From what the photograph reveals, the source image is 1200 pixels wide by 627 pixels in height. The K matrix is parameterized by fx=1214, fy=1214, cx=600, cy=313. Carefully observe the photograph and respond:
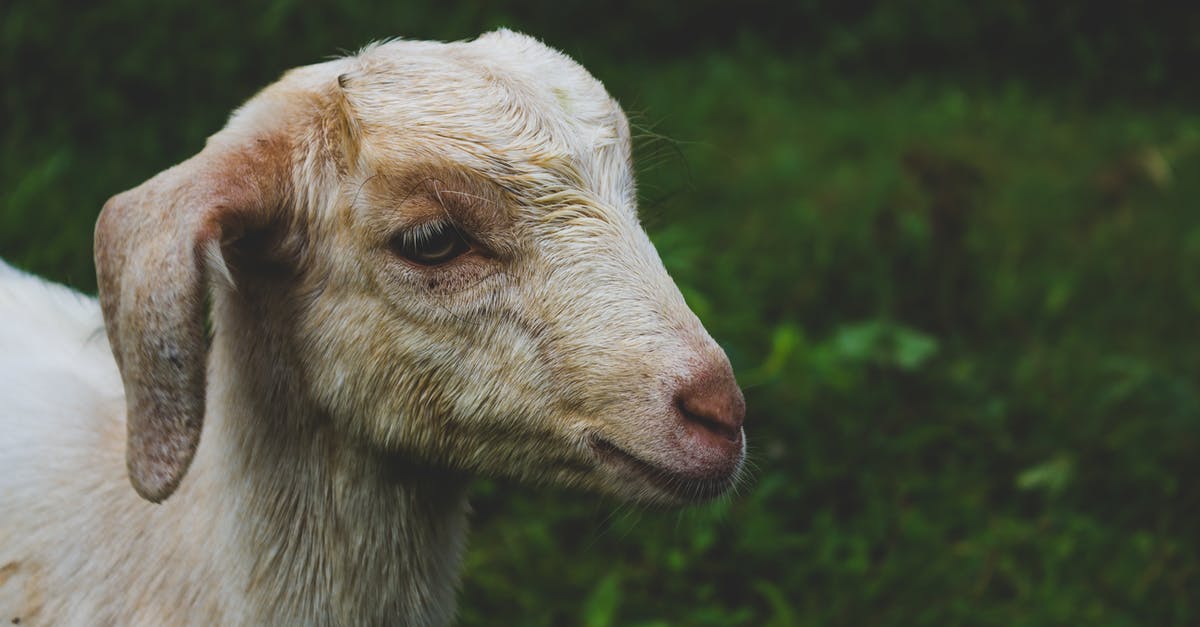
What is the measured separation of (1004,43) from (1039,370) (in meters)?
4.26

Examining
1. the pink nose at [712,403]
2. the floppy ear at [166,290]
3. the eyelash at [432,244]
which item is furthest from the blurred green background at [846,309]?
the floppy ear at [166,290]

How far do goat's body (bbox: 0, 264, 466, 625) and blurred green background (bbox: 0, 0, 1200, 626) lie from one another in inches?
18.4

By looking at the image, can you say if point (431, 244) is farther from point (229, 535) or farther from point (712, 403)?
point (229, 535)

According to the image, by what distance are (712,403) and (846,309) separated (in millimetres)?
3242

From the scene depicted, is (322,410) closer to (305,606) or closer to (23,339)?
(305,606)

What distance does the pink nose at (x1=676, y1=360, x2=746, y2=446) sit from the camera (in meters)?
2.05

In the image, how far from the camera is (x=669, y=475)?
6.91 feet

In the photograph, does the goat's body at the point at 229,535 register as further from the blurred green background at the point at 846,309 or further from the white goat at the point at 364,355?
the blurred green background at the point at 846,309

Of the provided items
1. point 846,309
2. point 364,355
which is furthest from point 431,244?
point 846,309

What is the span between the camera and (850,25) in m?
8.70

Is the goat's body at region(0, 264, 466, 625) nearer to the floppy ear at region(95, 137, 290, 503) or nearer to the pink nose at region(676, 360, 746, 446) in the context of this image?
the floppy ear at region(95, 137, 290, 503)

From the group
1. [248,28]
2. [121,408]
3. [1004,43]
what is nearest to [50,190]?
[248,28]

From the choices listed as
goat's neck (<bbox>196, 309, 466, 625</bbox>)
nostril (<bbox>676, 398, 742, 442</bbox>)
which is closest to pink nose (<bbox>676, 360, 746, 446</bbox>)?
nostril (<bbox>676, 398, 742, 442</bbox>)

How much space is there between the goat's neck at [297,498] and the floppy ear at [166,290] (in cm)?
23
